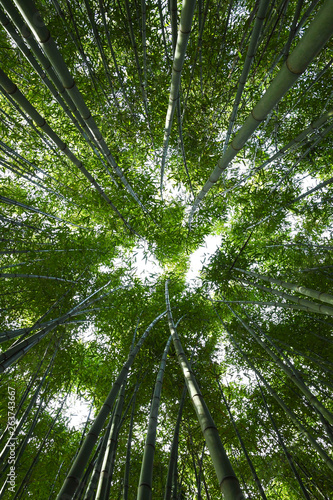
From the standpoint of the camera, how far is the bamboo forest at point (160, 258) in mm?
3121

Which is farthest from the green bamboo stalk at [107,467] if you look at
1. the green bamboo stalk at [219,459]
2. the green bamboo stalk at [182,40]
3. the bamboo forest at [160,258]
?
the green bamboo stalk at [182,40]

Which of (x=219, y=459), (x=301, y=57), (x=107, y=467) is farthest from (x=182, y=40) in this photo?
(x=107, y=467)

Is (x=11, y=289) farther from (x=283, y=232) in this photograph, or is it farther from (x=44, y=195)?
(x=283, y=232)

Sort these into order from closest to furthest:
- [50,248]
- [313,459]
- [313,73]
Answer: [313,459], [313,73], [50,248]

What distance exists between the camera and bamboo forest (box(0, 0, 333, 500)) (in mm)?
3121

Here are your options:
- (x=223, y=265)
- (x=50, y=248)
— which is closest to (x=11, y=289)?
(x=50, y=248)

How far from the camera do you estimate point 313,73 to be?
3779 mm

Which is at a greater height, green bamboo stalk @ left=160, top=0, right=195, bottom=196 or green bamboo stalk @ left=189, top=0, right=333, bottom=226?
green bamboo stalk @ left=160, top=0, right=195, bottom=196

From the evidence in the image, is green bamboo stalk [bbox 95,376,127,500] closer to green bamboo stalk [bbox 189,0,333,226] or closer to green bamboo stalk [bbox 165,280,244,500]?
green bamboo stalk [bbox 165,280,244,500]

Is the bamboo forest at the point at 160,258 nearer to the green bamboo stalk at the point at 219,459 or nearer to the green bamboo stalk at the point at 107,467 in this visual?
the green bamboo stalk at the point at 107,467

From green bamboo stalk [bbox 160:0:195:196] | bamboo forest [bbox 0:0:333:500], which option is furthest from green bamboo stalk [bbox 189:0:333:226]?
bamboo forest [bbox 0:0:333:500]

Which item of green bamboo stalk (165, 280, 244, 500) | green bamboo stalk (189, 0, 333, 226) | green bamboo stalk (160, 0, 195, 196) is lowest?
green bamboo stalk (165, 280, 244, 500)

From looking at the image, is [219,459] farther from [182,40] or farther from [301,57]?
[182,40]

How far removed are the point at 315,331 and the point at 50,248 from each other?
15.5ft
